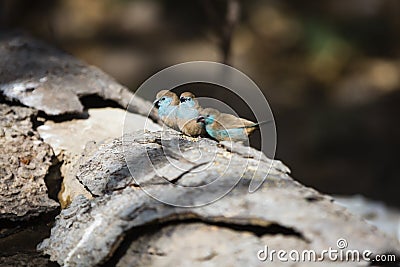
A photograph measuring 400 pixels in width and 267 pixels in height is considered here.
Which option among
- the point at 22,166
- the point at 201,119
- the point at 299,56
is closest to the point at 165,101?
the point at 201,119

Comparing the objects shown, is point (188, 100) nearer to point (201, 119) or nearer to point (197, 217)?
point (201, 119)

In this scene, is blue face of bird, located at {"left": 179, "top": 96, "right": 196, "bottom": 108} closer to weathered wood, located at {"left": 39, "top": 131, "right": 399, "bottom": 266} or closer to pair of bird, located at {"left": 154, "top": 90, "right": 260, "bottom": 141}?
pair of bird, located at {"left": 154, "top": 90, "right": 260, "bottom": 141}

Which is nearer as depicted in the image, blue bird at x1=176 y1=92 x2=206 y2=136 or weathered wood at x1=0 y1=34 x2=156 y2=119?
blue bird at x1=176 y1=92 x2=206 y2=136

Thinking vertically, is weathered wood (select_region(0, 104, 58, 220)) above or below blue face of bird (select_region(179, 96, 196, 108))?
below

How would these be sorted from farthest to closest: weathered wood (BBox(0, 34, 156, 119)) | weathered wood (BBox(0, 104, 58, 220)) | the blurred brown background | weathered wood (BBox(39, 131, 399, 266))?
the blurred brown background → weathered wood (BBox(0, 34, 156, 119)) → weathered wood (BBox(0, 104, 58, 220)) → weathered wood (BBox(39, 131, 399, 266))

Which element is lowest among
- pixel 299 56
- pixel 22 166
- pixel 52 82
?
pixel 22 166

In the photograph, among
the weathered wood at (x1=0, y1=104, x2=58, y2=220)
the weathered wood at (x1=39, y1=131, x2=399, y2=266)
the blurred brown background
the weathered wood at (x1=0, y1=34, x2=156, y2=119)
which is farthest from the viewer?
the blurred brown background

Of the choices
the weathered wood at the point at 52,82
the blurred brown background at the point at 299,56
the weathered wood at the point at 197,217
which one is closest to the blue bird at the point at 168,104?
the weathered wood at the point at 197,217

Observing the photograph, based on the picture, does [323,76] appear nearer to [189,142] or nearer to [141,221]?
[189,142]

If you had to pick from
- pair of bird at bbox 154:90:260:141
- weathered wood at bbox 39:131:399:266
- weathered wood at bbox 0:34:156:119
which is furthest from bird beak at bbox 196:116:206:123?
weathered wood at bbox 0:34:156:119
